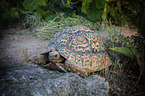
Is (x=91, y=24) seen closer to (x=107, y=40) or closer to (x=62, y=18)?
(x=62, y=18)

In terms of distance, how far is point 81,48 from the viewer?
7.39ft

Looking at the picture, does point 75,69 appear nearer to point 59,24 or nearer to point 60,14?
point 59,24

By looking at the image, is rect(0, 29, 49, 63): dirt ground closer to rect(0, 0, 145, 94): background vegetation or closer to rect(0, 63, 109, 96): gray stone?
rect(0, 0, 145, 94): background vegetation

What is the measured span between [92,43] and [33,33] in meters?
3.12

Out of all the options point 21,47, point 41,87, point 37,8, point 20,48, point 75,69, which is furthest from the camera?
point 37,8

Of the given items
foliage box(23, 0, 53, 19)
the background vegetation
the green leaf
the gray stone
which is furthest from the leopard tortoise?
foliage box(23, 0, 53, 19)

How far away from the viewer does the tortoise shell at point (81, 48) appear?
210 centimetres

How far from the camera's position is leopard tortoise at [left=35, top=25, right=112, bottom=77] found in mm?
1938

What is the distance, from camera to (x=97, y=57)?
7.49 feet

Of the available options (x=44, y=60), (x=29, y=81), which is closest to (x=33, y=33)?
(x=44, y=60)

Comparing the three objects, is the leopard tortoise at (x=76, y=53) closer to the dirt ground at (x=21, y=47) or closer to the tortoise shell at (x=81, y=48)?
the tortoise shell at (x=81, y=48)

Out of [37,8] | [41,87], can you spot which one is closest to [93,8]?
[37,8]

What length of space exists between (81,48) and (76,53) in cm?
16

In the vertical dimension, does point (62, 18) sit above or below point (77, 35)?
above
